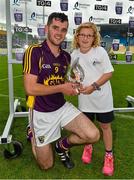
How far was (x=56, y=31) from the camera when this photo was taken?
3.66m

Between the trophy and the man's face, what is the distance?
0.34 m

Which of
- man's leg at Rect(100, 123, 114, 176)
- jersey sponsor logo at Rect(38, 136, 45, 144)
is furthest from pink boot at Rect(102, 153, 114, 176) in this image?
jersey sponsor logo at Rect(38, 136, 45, 144)

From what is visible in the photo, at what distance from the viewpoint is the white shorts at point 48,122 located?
153 inches

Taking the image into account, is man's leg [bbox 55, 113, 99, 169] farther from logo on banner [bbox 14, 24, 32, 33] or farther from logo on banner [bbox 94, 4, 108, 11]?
logo on banner [bbox 94, 4, 108, 11]

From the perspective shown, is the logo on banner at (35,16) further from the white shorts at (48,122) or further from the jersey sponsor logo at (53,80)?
the white shorts at (48,122)

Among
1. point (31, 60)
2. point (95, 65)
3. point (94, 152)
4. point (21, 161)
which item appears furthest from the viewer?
point (94, 152)

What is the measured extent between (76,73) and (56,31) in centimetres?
54

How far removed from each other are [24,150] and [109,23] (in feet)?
8.04

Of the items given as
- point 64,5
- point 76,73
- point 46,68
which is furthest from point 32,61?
point 64,5

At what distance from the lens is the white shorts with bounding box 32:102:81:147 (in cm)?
389

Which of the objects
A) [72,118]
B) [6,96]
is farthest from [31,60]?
[6,96]

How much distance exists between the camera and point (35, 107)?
12.8 ft

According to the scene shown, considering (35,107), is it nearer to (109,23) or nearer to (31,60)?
(31,60)

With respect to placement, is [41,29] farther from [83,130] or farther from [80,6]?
[83,130]
